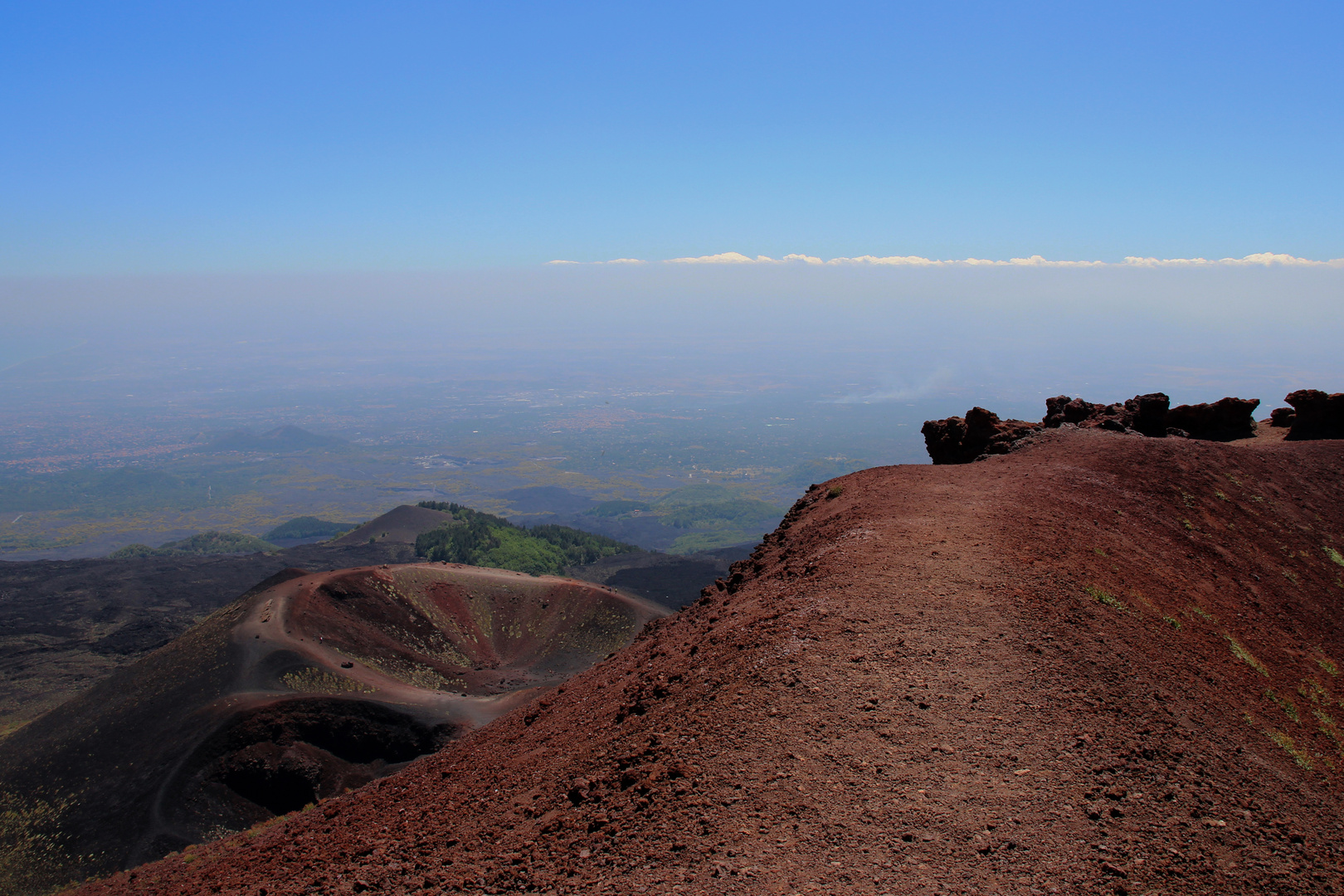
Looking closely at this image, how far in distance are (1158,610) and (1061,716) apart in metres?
5.70

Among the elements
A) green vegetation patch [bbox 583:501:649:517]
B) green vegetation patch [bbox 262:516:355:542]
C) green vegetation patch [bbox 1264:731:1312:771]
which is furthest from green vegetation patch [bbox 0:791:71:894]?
green vegetation patch [bbox 583:501:649:517]

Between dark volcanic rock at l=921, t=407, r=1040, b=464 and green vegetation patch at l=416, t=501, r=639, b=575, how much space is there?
6231 cm

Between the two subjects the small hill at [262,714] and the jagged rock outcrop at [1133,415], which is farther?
the jagged rock outcrop at [1133,415]

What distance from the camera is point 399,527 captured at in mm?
104812

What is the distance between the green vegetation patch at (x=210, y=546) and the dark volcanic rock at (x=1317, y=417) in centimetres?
13234

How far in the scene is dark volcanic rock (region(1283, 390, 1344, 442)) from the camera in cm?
3053

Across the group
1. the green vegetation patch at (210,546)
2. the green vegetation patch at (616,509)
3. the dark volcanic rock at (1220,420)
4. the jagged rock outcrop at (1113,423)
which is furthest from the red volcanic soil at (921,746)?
the green vegetation patch at (616,509)

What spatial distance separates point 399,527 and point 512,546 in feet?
76.3

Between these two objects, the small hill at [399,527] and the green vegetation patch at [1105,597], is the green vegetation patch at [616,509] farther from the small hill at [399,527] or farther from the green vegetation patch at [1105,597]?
the green vegetation patch at [1105,597]

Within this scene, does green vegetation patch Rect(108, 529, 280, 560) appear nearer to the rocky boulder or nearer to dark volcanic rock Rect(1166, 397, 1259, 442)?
dark volcanic rock Rect(1166, 397, 1259, 442)

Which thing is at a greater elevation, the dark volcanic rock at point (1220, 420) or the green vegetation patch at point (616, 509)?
the dark volcanic rock at point (1220, 420)

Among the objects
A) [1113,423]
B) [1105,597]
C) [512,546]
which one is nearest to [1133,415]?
[1113,423]

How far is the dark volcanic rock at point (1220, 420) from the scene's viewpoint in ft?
105

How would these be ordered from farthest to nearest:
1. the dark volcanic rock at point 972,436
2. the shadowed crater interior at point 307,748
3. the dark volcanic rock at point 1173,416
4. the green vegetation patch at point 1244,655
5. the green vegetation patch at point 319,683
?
1. the green vegetation patch at point 319,683
2. the shadowed crater interior at point 307,748
3. the dark volcanic rock at point 1173,416
4. the dark volcanic rock at point 972,436
5. the green vegetation patch at point 1244,655
